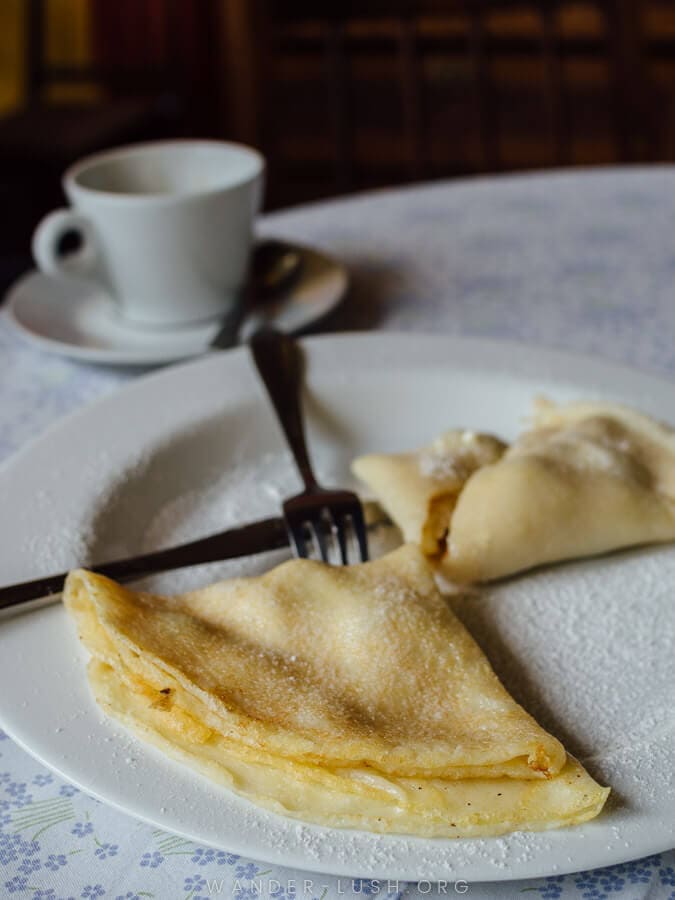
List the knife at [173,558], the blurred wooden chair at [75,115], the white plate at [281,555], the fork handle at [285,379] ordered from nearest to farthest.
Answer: the white plate at [281,555] → the knife at [173,558] → the fork handle at [285,379] → the blurred wooden chair at [75,115]

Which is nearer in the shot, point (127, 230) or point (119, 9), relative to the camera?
point (127, 230)

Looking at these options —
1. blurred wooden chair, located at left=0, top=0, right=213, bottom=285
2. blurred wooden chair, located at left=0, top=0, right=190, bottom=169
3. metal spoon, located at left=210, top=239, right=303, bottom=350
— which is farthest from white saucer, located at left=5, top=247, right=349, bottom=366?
blurred wooden chair, located at left=0, top=0, right=190, bottom=169

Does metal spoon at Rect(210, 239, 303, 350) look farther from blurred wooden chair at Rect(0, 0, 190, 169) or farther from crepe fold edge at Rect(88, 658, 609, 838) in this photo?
blurred wooden chair at Rect(0, 0, 190, 169)

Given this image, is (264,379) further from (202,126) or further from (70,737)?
(202,126)

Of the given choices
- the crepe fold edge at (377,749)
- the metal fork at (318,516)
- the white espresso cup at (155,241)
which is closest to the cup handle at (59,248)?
the white espresso cup at (155,241)

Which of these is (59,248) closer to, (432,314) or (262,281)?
(262,281)

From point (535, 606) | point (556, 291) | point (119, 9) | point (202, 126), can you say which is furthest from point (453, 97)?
point (535, 606)

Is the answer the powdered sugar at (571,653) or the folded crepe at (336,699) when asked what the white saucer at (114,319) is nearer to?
the powdered sugar at (571,653)

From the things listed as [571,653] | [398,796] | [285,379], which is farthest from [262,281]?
[398,796]
